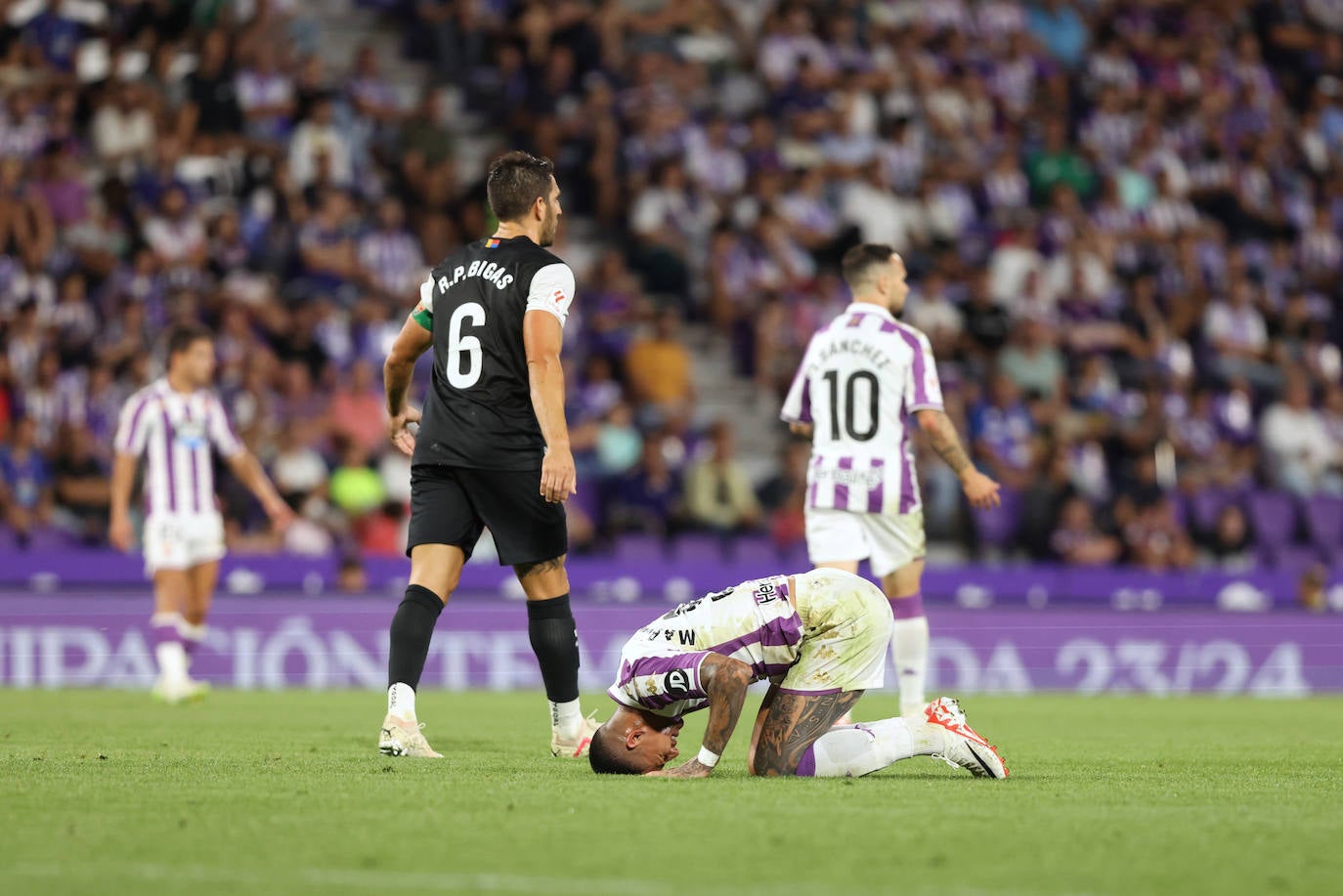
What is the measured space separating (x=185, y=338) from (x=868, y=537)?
4932 millimetres

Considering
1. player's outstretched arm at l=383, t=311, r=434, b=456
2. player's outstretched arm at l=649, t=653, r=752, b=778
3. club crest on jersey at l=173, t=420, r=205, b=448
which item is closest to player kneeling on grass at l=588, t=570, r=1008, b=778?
player's outstretched arm at l=649, t=653, r=752, b=778

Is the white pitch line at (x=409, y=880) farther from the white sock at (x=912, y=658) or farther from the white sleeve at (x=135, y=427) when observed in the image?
the white sleeve at (x=135, y=427)

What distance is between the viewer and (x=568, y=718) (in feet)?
26.1

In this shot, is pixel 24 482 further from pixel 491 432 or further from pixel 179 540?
pixel 491 432

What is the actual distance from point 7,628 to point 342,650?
7.94ft

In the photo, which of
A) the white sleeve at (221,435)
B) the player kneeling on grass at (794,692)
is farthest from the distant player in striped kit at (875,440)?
the white sleeve at (221,435)

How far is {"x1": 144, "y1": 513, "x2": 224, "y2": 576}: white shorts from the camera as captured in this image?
476 inches

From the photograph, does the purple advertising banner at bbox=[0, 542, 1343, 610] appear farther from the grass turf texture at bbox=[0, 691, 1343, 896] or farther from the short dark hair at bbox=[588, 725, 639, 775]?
the short dark hair at bbox=[588, 725, 639, 775]

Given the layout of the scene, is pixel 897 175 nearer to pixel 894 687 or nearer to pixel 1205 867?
pixel 894 687

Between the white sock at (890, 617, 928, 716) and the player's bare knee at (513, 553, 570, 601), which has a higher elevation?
the player's bare knee at (513, 553, 570, 601)

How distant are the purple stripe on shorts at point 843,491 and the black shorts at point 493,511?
2.07 metres

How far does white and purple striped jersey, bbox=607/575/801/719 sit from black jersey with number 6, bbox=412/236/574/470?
1061mm

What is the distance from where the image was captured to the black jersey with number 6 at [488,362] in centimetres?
762

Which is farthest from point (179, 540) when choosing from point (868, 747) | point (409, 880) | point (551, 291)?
point (409, 880)
